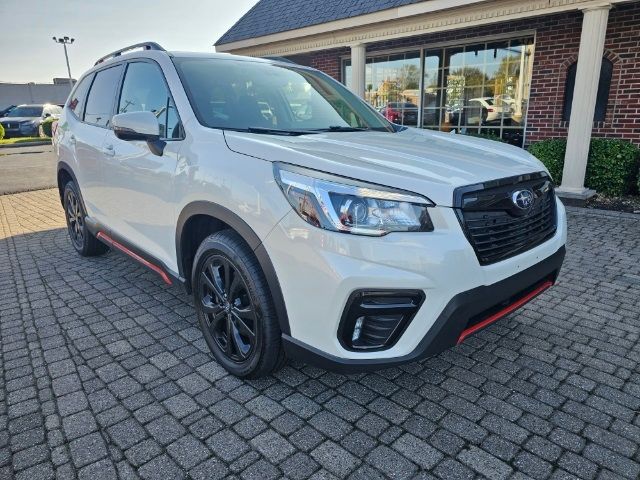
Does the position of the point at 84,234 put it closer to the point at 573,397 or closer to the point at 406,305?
the point at 406,305

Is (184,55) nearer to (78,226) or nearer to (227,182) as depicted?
(227,182)

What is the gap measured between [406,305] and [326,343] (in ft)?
1.30

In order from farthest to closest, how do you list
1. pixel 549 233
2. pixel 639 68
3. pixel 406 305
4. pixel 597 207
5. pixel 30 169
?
pixel 30 169
pixel 639 68
pixel 597 207
pixel 549 233
pixel 406 305

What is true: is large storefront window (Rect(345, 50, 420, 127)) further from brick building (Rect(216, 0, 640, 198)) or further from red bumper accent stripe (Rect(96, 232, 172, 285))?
red bumper accent stripe (Rect(96, 232, 172, 285))

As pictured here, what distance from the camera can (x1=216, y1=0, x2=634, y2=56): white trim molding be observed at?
22.0 feet

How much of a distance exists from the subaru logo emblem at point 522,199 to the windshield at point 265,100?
1248mm

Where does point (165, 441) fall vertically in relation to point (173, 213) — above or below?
below

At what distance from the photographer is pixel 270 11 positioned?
39.2 ft

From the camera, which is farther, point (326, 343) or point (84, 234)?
point (84, 234)

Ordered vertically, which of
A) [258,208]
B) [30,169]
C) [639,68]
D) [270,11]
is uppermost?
[270,11]

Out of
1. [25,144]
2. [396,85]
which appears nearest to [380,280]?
[396,85]

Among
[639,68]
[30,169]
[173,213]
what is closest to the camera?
[173,213]

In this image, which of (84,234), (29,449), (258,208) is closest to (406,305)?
(258,208)

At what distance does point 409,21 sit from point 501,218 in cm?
703
